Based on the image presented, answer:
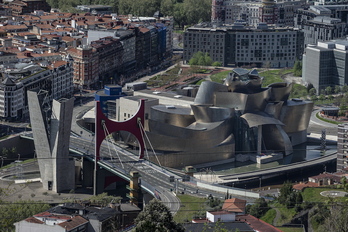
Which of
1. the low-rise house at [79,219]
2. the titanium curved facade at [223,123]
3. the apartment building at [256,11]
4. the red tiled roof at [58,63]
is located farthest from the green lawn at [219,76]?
the low-rise house at [79,219]

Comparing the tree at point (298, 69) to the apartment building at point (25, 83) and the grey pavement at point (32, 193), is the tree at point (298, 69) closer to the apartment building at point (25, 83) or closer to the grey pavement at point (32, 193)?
the apartment building at point (25, 83)

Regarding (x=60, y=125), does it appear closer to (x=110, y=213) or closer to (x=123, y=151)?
(x=123, y=151)

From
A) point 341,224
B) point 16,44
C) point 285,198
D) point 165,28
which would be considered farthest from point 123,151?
point 165,28

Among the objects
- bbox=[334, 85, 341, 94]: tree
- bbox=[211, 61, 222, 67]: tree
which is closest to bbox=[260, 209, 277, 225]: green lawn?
bbox=[334, 85, 341, 94]: tree

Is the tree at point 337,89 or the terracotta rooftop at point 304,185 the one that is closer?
the terracotta rooftop at point 304,185

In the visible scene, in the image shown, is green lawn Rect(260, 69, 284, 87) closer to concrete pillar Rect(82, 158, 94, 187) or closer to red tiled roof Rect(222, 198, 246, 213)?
concrete pillar Rect(82, 158, 94, 187)

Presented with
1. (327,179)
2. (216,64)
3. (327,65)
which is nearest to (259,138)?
(327,179)
